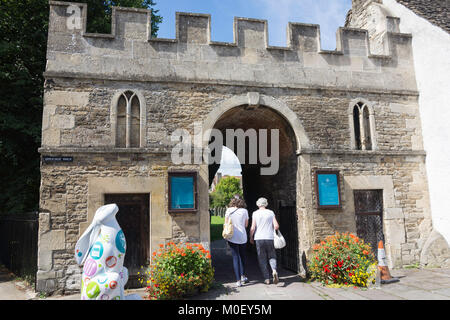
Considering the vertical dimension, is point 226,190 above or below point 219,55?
below

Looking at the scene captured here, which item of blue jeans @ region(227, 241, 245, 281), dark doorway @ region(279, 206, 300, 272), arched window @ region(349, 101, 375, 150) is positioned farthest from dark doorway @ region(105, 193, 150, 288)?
arched window @ region(349, 101, 375, 150)

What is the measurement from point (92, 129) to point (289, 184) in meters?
5.29

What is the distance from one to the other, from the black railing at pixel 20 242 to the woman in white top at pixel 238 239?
4332 millimetres

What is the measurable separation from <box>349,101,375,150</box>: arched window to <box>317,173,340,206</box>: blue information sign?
3.76 ft

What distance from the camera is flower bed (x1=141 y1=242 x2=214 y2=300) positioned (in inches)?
232

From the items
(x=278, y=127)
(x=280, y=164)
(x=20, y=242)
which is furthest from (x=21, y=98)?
(x=280, y=164)

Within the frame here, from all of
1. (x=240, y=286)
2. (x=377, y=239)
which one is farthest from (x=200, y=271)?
(x=377, y=239)

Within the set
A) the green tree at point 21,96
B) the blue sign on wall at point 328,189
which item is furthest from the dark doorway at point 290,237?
the green tree at point 21,96

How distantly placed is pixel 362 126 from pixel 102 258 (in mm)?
7199

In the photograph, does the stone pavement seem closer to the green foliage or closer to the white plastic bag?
the white plastic bag

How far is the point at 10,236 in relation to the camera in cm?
912

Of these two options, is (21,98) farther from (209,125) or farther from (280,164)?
(280,164)

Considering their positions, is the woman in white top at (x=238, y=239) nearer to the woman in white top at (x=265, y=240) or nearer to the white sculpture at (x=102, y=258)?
the woman in white top at (x=265, y=240)

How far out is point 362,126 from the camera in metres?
8.47
